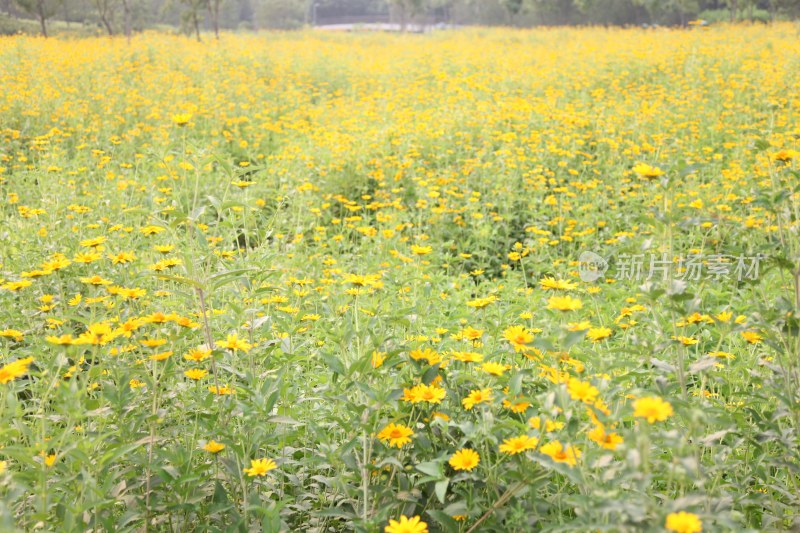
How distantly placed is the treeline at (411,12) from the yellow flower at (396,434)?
15.9 m

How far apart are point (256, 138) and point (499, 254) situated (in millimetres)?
3795

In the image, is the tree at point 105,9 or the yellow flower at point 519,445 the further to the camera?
the tree at point 105,9

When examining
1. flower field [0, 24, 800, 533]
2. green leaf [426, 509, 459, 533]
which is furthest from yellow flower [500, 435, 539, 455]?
green leaf [426, 509, 459, 533]

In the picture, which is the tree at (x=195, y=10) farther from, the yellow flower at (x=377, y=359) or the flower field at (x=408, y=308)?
the yellow flower at (x=377, y=359)

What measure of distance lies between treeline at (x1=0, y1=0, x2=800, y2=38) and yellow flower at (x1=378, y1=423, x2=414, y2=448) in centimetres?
1589

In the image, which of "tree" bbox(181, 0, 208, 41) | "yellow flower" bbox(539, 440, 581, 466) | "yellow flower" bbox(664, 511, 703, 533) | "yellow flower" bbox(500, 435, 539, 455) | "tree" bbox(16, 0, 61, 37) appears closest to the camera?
"yellow flower" bbox(664, 511, 703, 533)

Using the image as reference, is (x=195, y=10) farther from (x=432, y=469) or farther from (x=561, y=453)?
(x=561, y=453)

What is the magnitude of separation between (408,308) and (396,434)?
1.20ft

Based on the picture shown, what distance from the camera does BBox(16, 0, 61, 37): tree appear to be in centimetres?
1934

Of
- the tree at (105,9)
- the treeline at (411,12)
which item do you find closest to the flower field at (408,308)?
the tree at (105,9)

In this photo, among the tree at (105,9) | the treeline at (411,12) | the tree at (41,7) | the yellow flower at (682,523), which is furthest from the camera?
the treeline at (411,12)

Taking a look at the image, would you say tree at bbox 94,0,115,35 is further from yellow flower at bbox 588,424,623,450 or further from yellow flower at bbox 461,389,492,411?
yellow flower at bbox 588,424,623,450

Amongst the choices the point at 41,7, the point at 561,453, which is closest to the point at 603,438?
the point at 561,453

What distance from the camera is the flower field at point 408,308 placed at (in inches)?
61.3
